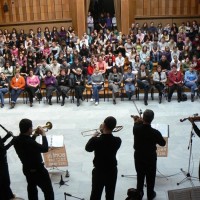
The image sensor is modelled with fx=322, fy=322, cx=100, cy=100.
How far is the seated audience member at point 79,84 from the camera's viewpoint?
11520 millimetres

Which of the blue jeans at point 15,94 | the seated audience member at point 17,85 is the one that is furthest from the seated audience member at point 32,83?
the blue jeans at point 15,94

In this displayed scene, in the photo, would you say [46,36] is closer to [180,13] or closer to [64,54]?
[64,54]

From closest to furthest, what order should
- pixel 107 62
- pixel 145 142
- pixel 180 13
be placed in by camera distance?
pixel 145 142
pixel 107 62
pixel 180 13

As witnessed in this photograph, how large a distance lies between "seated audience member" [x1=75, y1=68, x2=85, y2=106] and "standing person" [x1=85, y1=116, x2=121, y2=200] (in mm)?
7066

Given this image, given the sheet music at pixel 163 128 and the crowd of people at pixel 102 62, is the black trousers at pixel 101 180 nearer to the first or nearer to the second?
the sheet music at pixel 163 128

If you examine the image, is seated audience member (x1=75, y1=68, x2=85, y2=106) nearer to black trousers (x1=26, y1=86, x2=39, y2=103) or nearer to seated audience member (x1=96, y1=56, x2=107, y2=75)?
seated audience member (x1=96, y1=56, x2=107, y2=75)

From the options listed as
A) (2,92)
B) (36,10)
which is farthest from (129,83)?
(36,10)

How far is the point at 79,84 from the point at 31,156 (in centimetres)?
762

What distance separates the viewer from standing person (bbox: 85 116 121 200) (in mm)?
4227

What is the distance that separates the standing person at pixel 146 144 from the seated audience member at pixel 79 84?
654 cm

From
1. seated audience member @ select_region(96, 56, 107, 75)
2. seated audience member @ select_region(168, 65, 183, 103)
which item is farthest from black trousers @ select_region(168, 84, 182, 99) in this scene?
seated audience member @ select_region(96, 56, 107, 75)

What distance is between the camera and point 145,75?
1205cm

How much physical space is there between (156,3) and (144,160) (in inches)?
617

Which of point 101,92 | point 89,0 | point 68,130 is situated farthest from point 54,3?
point 68,130
